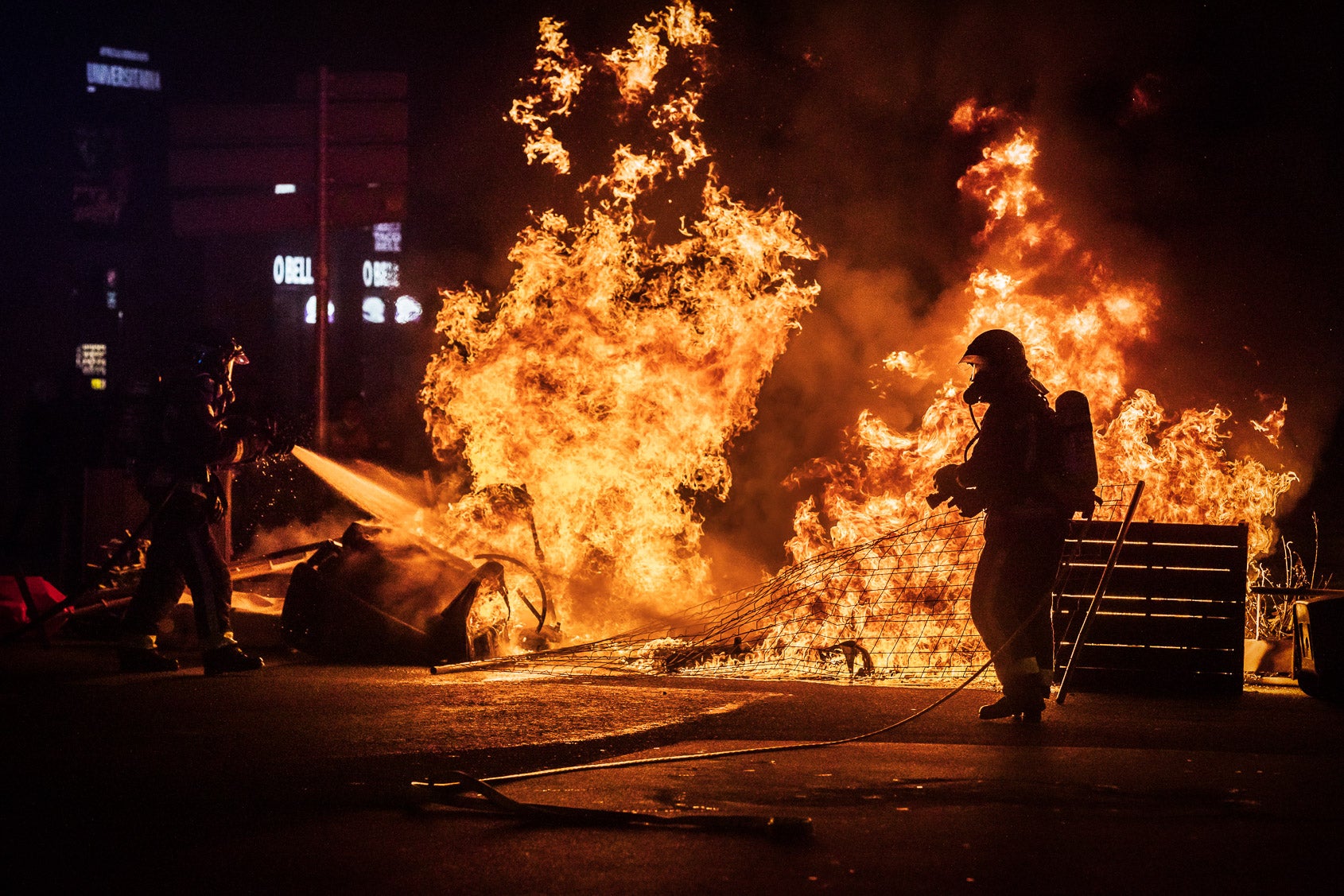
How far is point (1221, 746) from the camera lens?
5.96 meters

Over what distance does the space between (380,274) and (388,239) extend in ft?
14.2

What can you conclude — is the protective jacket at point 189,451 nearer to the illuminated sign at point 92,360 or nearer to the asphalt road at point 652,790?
the asphalt road at point 652,790

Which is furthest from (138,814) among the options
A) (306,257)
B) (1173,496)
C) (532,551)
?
(306,257)

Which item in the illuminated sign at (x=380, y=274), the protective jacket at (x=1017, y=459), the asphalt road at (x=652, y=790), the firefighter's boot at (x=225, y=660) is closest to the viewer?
the asphalt road at (x=652, y=790)

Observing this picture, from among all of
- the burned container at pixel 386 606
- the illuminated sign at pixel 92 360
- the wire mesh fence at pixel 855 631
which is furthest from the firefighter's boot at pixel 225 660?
the illuminated sign at pixel 92 360

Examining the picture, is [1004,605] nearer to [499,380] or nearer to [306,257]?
[499,380]

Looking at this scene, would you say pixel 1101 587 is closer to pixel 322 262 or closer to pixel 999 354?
pixel 999 354

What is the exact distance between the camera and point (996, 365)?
7.05m

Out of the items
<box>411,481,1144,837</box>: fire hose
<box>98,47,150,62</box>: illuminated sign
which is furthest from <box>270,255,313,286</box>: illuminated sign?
<box>411,481,1144,837</box>: fire hose

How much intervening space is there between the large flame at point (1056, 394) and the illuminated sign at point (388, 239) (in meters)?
44.5

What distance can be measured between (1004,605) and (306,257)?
49163 mm

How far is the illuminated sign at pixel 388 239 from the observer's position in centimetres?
5381

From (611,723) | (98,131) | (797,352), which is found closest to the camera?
(611,723)

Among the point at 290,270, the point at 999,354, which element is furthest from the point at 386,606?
the point at 290,270
